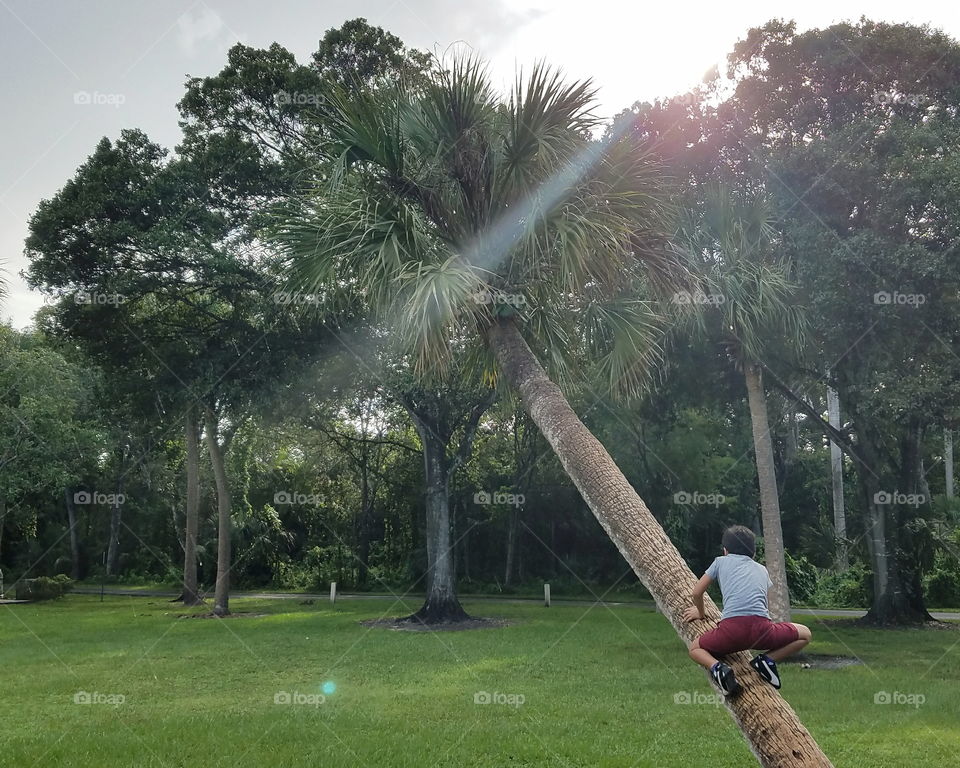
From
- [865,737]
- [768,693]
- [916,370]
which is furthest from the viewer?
[916,370]

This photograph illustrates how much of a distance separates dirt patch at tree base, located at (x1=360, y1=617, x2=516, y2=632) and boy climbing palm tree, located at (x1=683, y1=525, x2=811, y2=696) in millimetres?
16500

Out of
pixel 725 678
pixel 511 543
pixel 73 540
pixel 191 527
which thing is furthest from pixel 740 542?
pixel 73 540

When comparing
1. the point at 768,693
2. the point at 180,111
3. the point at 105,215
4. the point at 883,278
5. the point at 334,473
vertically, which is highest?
the point at 180,111

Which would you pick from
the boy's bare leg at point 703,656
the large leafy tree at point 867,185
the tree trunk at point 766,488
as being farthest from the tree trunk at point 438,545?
the boy's bare leg at point 703,656

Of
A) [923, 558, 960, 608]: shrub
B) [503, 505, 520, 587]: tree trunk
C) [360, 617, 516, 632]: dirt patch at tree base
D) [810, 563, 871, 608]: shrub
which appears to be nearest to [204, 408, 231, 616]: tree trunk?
[360, 617, 516, 632]: dirt patch at tree base

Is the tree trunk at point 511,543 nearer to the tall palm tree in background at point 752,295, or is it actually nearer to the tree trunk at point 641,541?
the tall palm tree in background at point 752,295

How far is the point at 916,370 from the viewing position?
686 inches

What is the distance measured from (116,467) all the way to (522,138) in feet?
130

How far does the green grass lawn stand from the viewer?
8.12 metres

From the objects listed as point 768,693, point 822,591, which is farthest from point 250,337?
point 822,591

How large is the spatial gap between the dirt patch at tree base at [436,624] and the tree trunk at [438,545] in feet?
1.09

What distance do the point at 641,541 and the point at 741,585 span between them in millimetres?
765

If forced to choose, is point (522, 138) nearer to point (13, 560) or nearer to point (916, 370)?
point (916, 370)

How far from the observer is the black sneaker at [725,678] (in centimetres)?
428
